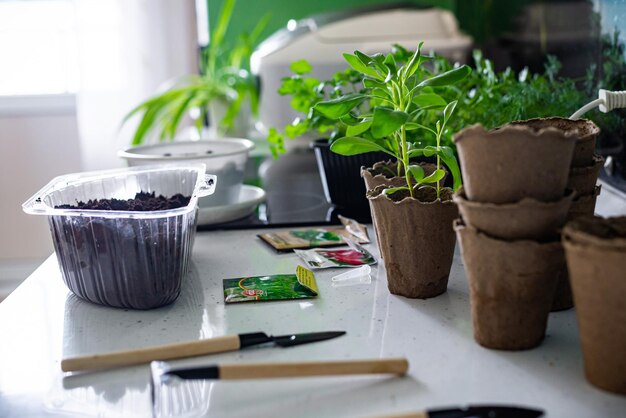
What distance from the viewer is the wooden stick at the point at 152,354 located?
0.66 meters

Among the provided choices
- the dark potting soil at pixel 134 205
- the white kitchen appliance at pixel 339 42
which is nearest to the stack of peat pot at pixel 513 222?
the dark potting soil at pixel 134 205

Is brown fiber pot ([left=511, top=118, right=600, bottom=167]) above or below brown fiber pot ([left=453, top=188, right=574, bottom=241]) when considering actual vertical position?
above

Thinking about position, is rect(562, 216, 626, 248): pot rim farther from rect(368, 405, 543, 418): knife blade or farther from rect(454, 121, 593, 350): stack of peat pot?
rect(368, 405, 543, 418): knife blade

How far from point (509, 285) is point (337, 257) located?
36 cm

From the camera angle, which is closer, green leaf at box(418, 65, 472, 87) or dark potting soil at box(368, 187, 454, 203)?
green leaf at box(418, 65, 472, 87)

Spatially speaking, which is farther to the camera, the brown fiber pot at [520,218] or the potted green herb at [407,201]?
the potted green herb at [407,201]

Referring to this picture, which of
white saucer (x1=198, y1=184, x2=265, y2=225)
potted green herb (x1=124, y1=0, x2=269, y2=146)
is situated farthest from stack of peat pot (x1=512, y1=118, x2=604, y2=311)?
potted green herb (x1=124, y1=0, x2=269, y2=146)

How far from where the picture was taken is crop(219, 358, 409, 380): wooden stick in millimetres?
593

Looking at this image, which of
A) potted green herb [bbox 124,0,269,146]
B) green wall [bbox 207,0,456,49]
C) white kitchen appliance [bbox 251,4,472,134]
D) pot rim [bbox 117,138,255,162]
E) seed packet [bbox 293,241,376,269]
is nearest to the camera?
seed packet [bbox 293,241,376,269]

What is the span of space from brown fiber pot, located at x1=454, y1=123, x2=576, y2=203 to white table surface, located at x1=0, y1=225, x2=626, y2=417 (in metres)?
0.15

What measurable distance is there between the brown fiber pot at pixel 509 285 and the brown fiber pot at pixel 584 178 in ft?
0.38

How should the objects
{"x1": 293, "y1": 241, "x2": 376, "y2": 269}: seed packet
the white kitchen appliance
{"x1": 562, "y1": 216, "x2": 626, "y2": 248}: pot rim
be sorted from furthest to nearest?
the white kitchen appliance, {"x1": 293, "y1": 241, "x2": 376, "y2": 269}: seed packet, {"x1": 562, "y1": 216, "x2": 626, "y2": 248}: pot rim

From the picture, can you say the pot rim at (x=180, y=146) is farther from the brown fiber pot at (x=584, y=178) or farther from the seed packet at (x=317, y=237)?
the brown fiber pot at (x=584, y=178)

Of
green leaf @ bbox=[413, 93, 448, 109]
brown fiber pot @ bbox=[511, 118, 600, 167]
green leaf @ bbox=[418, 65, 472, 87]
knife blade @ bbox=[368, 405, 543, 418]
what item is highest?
green leaf @ bbox=[418, 65, 472, 87]
